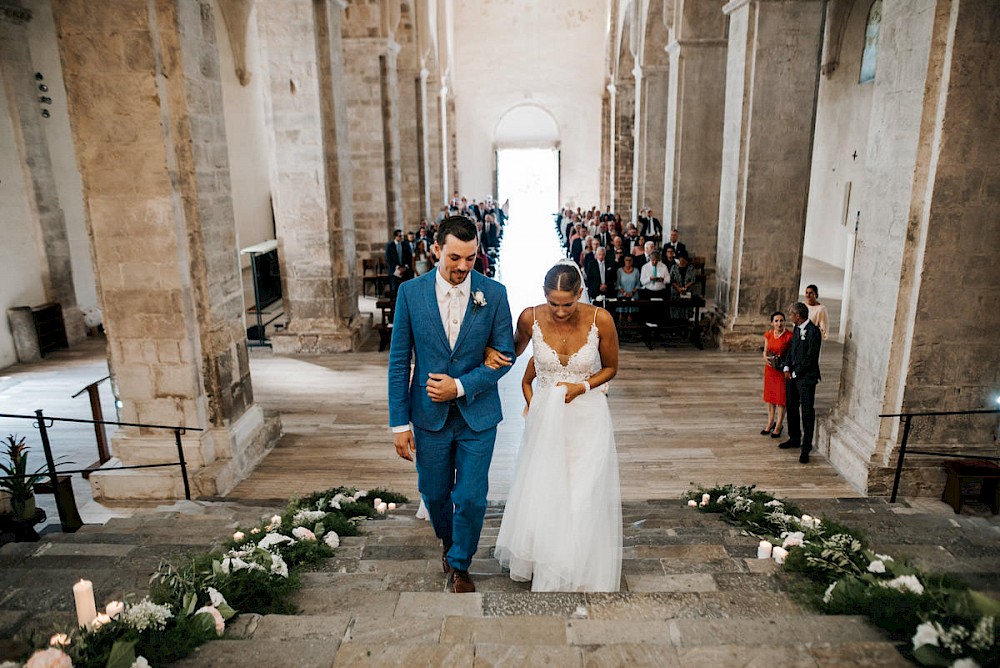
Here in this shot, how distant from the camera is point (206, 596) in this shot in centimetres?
303

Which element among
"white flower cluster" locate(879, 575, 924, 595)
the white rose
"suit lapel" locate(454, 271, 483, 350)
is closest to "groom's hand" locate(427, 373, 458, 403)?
"suit lapel" locate(454, 271, 483, 350)

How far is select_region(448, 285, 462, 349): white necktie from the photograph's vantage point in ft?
11.5

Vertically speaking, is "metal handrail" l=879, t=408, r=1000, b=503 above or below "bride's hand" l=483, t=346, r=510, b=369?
below

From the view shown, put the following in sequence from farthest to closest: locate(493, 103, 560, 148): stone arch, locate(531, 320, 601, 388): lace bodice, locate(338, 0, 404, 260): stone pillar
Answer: locate(493, 103, 560, 148): stone arch → locate(338, 0, 404, 260): stone pillar → locate(531, 320, 601, 388): lace bodice

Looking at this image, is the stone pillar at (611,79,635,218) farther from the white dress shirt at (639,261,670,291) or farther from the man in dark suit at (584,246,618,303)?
the white dress shirt at (639,261,670,291)

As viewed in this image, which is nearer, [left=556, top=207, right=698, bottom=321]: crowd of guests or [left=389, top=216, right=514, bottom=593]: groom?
[left=389, top=216, right=514, bottom=593]: groom

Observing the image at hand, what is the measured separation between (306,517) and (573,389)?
Answer: 1.99m

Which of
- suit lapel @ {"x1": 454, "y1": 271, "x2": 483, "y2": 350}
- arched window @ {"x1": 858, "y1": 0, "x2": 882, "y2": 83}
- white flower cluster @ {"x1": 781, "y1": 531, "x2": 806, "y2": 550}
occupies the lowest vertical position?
white flower cluster @ {"x1": 781, "y1": 531, "x2": 806, "y2": 550}

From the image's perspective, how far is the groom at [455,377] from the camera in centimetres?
351

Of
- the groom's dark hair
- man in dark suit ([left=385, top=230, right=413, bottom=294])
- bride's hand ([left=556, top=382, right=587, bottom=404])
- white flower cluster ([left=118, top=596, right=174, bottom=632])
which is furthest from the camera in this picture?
man in dark suit ([left=385, top=230, right=413, bottom=294])

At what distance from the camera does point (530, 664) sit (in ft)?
7.97

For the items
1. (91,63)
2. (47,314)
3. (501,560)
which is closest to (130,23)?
(91,63)

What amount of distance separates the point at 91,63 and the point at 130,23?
0.42 meters

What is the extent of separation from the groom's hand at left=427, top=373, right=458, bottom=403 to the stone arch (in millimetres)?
27548
